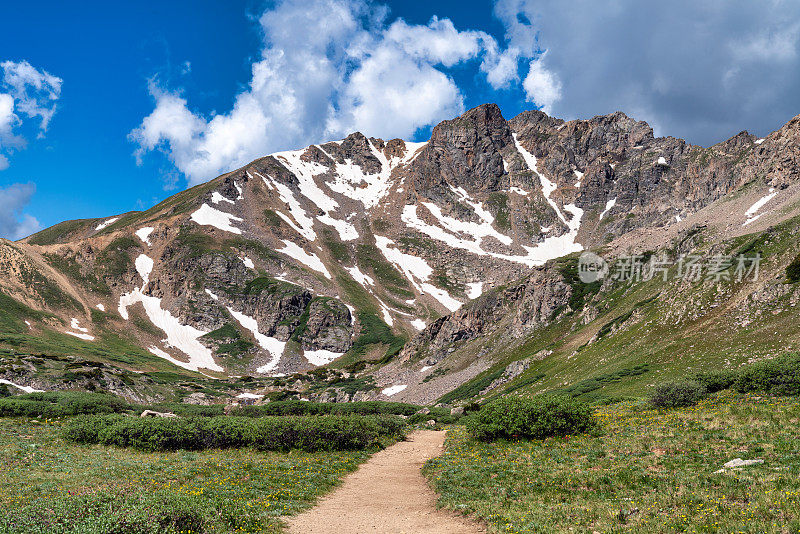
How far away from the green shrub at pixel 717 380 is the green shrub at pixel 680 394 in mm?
802

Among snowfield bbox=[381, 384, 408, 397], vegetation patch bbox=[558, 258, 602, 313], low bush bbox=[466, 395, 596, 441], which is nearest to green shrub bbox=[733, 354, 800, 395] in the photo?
low bush bbox=[466, 395, 596, 441]

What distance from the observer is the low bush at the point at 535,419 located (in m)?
25.6

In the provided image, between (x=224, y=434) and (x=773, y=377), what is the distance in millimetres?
36293

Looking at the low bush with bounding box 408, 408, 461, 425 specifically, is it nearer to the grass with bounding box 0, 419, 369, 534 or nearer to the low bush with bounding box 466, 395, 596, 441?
the grass with bounding box 0, 419, 369, 534

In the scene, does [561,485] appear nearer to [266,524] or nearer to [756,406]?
[266,524]

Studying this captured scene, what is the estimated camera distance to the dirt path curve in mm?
14836

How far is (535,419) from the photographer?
86.3ft

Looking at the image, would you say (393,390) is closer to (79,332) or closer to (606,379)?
(606,379)

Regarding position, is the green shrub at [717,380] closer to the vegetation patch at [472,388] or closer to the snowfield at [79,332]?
the vegetation patch at [472,388]

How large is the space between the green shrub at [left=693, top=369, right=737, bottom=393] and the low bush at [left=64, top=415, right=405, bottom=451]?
24.7 meters

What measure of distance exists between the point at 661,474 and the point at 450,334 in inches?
4426

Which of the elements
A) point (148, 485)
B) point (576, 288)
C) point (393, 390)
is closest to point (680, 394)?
point (148, 485)

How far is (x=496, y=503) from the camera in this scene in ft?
51.0

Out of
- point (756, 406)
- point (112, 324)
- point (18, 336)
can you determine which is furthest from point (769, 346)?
point (112, 324)
